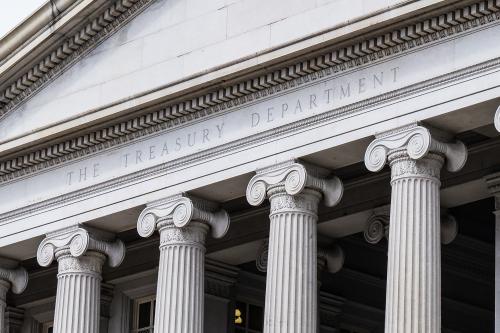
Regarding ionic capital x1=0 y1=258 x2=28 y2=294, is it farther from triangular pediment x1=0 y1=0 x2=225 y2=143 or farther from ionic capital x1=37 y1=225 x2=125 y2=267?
triangular pediment x1=0 y1=0 x2=225 y2=143

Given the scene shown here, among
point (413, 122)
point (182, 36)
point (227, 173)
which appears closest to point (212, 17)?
point (182, 36)

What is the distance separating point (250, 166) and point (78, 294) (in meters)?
6.63

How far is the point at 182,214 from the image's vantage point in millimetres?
50094

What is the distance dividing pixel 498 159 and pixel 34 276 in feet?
52.1

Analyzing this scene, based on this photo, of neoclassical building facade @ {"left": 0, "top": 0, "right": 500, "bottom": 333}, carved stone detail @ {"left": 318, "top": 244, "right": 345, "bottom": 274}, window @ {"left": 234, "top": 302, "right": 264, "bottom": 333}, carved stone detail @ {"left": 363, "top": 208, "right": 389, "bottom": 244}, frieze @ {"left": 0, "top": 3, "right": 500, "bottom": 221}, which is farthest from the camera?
window @ {"left": 234, "top": 302, "right": 264, "bottom": 333}

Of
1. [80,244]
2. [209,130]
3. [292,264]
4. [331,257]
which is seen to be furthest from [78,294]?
[292,264]

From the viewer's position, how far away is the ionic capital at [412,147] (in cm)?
4488

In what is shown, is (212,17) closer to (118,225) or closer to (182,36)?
(182,36)

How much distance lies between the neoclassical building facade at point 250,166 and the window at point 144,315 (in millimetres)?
65

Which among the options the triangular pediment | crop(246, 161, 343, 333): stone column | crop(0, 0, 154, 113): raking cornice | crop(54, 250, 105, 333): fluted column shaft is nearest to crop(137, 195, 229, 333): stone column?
crop(246, 161, 343, 333): stone column

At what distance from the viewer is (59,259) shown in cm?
5319

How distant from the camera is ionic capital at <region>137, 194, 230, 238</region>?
5009cm

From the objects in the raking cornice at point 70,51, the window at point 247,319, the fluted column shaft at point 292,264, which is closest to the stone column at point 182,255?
the fluted column shaft at point 292,264

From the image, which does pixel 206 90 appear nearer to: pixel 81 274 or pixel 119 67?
pixel 119 67
